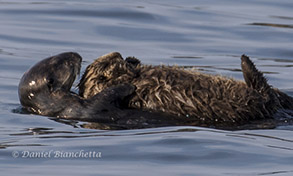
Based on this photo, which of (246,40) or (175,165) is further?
(246,40)

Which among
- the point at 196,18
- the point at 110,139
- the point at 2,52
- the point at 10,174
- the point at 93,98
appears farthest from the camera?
the point at 196,18

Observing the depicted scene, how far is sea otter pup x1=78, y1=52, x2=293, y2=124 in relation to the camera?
7.72m

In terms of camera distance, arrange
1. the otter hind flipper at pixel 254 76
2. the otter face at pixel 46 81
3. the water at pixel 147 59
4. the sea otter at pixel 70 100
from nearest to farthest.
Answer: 1. the water at pixel 147 59
2. the sea otter at pixel 70 100
3. the otter hind flipper at pixel 254 76
4. the otter face at pixel 46 81

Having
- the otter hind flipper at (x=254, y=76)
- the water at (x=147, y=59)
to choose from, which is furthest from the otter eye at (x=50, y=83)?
the otter hind flipper at (x=254, y=76)

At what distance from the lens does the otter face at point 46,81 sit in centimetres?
795

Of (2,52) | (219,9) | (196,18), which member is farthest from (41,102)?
(219,9)

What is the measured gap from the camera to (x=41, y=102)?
8.00 m

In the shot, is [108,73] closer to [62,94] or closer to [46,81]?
[62,94]

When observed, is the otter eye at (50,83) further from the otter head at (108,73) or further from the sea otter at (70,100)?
the otter head at (108,73)

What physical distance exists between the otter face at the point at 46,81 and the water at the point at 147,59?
167mm

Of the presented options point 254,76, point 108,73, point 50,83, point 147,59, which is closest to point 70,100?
point 50,83

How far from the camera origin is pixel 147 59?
11.5 m

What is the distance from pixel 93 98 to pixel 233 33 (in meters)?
6.11

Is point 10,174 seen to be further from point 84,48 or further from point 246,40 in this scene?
point 246,40
